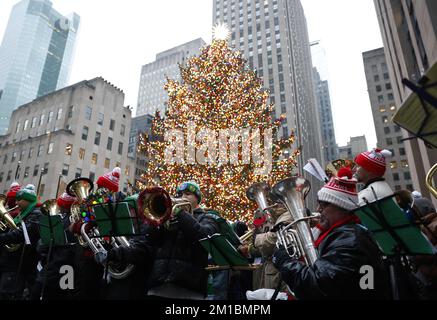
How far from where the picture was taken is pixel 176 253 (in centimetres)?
373

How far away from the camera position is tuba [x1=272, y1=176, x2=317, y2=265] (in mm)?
3195

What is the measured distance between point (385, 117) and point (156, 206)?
89220mm

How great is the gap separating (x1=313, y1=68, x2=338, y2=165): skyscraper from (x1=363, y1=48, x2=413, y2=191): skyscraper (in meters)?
52.0

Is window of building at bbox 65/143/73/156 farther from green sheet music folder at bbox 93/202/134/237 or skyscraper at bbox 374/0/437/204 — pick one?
green sheet music folder at bbox 93/202/134/237

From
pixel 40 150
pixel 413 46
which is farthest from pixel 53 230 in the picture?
pixel 40 150

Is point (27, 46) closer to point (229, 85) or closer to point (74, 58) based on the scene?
point (74, 58)

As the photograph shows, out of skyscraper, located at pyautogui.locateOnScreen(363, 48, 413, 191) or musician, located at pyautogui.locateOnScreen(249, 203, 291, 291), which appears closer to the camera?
musician, located at pyautogui.locateOnScreen(249, 203, 291, 291)

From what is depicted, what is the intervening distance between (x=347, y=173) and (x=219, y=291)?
3.38 m

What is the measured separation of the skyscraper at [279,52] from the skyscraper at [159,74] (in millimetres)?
45825

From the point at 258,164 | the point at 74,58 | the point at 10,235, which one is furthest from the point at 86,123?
the point at 74,58

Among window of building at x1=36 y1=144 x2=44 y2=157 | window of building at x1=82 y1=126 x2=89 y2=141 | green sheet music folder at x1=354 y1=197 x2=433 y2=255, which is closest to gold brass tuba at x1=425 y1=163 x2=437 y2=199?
green sheet music folder at x1=354 y1=197 x2=433 y2=255

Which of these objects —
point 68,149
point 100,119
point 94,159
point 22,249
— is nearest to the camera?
point 22,249

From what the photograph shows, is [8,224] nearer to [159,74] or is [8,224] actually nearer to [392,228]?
[392,228]

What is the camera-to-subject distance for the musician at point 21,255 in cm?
607
